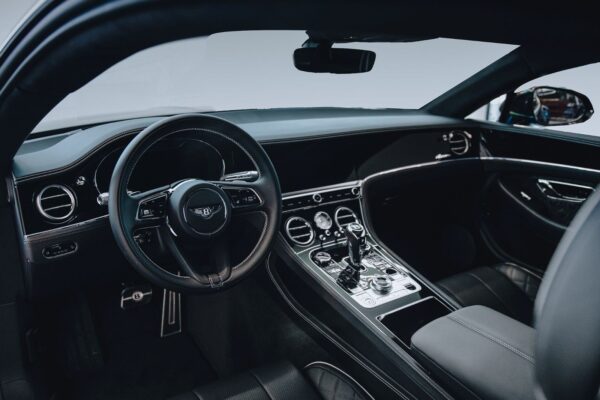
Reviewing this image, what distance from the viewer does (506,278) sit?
2.73 m

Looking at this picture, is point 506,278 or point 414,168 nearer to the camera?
point 506,278

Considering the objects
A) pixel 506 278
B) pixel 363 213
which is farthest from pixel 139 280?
pixel 506 278

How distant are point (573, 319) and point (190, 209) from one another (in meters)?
1.25

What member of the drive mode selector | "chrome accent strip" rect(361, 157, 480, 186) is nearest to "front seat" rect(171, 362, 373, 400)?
the drive mode selector

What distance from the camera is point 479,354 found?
147 centimetres

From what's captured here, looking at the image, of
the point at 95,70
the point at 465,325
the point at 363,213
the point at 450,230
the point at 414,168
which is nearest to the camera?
the point at 95,70

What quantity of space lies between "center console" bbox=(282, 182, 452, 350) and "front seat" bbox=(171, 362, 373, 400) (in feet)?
0.82

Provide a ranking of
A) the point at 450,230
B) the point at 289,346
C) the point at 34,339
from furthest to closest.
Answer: the point at 450,230 → the point at 289,346 → the point at 34,339

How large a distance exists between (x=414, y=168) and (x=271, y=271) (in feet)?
3.47

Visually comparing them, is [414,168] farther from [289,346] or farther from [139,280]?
[139,280]

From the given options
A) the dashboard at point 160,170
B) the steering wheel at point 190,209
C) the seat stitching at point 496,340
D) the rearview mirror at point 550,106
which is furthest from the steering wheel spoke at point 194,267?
the rearview mirror at point 550,106

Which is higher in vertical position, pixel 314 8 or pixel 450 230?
pixel 314 8

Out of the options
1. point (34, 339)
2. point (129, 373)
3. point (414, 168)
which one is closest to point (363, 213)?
point (414, 168)

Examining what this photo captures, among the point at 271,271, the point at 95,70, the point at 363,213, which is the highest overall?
the point at 95,70
